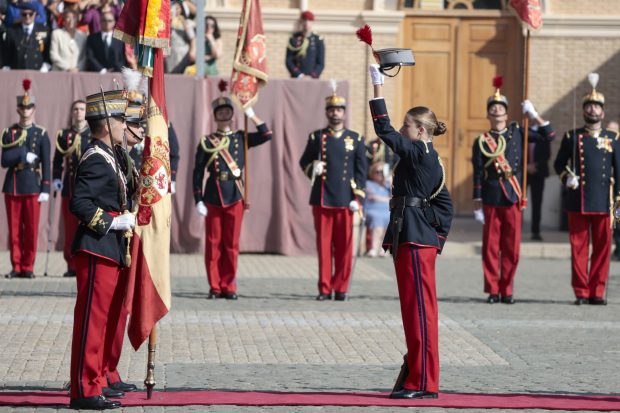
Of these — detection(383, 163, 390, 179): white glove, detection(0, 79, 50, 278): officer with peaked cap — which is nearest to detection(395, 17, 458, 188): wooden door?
detection(383, 163, 390, 179): white glove

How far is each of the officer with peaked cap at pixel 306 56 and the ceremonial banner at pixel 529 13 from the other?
6.18 meters

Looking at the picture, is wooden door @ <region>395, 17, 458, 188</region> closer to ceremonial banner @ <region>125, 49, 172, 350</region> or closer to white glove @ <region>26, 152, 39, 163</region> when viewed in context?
white glove @ <region>26, 152, 39, 163</region>

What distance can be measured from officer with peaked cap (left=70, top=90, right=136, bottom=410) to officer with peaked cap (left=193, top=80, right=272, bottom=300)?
246 inches

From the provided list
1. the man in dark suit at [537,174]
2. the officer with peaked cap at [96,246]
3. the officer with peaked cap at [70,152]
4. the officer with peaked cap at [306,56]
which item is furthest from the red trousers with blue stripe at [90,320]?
the man in dark suit at [537,174]

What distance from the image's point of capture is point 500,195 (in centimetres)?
1449

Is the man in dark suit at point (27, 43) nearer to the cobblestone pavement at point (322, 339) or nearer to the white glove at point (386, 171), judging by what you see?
the cobblestone pavement at point (322, 339)

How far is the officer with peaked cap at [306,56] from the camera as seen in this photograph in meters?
20.9

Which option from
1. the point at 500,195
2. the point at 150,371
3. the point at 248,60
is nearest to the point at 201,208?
the point at 248,60

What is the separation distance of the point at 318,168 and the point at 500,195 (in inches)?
74.1

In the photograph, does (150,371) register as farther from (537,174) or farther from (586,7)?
(586,7)

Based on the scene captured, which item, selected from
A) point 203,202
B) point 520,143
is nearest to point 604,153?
point 520,143

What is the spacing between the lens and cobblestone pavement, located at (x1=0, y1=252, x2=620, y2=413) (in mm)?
9375

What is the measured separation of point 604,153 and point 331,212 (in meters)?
2.85

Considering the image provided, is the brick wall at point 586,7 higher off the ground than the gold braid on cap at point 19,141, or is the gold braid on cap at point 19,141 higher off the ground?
the brick wall at point 586,7
